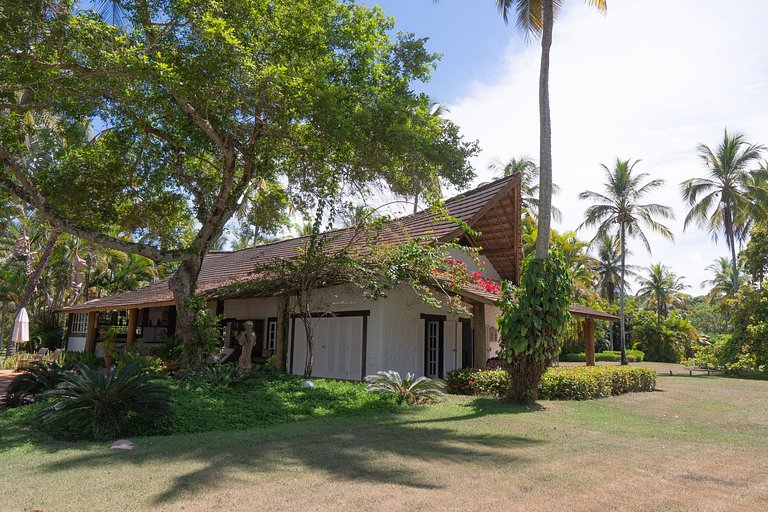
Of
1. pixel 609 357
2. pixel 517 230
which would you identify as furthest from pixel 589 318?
pixel 609 357

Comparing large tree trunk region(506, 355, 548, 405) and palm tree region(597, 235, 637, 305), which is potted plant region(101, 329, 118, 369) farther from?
palm tree region(597, 235, 637, 305)

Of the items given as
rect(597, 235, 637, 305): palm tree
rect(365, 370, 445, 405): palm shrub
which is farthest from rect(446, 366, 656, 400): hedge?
rect(597, 235, 637, 305): palm tree

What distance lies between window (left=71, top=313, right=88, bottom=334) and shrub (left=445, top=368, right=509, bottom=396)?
61.2 ft

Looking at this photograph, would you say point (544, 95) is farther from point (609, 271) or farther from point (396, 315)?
point (609, 271)

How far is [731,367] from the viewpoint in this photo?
24031 mm

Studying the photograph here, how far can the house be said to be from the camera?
14.4 meters

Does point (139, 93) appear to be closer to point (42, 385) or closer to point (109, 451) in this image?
point (42, 385)

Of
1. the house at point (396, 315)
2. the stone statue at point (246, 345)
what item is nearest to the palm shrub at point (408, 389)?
the house at point (396, 315)

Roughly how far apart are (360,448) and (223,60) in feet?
22.3

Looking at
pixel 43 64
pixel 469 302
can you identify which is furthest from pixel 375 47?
pixel 469 302

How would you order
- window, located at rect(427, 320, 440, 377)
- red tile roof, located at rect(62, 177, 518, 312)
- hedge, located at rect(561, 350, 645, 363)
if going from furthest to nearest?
1. hedge, located at rect(561, 350, 645, 363)
2. window, located at rect(427, 320, 440, 377)
3. red tile roof, located at rect(62, 177, 518, 312)

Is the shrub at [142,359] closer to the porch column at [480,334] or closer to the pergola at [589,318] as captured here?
the porch column at [480,334]

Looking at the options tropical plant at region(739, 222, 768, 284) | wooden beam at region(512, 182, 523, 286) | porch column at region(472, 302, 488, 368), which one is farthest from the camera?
tropical plant at region(739, 222, 768, 284)

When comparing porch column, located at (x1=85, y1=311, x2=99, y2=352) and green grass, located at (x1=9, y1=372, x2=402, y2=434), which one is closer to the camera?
green grass, located at (x1=9, y1=372, x2=402, y2=434)
